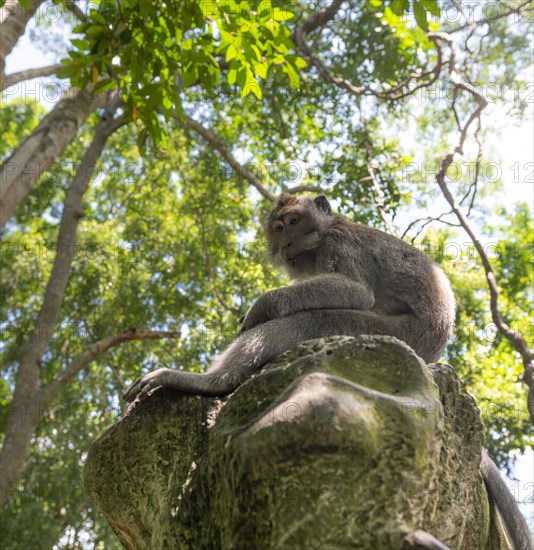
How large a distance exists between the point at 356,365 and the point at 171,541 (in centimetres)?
138

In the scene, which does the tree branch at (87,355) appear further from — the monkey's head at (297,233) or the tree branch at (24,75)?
the monkey's head at (297,233)

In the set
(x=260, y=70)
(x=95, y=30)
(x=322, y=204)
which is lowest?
(x=95, y=30)

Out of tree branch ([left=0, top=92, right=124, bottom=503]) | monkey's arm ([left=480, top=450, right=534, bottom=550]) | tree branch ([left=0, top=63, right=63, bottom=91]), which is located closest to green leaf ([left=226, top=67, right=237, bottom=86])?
monkey's arm ([left=480, top=450, right=534, bottom=550])

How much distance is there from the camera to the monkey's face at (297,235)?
6.01m

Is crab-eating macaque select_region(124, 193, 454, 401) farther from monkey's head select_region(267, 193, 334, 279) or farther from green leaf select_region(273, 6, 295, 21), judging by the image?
green leaf select_region(273, 6, 295, 21)

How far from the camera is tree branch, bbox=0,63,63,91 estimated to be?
9452 millimetres

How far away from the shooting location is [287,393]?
314cm

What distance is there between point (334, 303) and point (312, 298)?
18 centimetres

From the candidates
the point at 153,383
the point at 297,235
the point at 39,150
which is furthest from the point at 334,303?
the point at 39,150

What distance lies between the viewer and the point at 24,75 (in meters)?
10.4

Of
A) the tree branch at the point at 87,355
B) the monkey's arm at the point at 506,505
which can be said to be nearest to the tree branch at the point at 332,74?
the tree branch at the point at 87,355

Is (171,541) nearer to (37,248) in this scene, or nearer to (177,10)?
(177,10)

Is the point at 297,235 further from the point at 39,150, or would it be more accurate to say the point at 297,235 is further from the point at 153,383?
the point at 39,150

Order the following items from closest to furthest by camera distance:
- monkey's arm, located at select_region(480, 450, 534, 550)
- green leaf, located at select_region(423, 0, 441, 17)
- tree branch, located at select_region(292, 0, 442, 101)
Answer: monkey's arm, located at select_region(480, 450, 534, 550)
green leaf, located at select_region(423, 0, 441, 17)
tree branch, located at select_region(292, 0, 442, 101)
